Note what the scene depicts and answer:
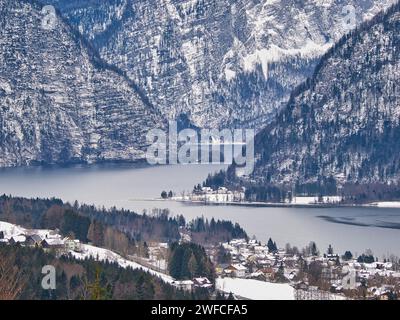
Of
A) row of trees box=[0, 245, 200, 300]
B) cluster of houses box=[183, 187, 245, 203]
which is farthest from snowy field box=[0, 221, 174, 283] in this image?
cluster of houses box=[183, 187, 245, 203]

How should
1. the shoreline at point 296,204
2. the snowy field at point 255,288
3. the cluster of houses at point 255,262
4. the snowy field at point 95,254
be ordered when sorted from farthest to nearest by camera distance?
the shoreline at point 296,204, the cluster of houses at point 255,262, the snowy field at point 95,254, the snowy field at point 255,288

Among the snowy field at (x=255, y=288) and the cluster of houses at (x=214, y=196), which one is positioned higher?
the cluster of houses at (x=214, y=196)

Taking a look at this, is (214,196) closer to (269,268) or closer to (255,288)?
(269,268)

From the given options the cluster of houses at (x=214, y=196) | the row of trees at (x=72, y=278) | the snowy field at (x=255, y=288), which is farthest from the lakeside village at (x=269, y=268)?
the cluster of houses at (x=214, y=196)

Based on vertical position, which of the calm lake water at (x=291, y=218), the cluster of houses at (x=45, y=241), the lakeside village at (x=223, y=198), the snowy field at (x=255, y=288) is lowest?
the snowy field at (x=255, y=288)

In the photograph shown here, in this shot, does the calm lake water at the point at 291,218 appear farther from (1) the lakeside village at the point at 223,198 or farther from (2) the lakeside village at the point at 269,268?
(2) the lakeside village at the point at 269,268

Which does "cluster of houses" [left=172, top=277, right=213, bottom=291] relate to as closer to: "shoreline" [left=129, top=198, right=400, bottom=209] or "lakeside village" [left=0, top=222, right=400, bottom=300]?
"lakeside village" [left=0, top=222, right=400, bottom=300]

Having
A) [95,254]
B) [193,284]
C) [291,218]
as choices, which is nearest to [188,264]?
[95,254]

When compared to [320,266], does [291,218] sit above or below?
above
